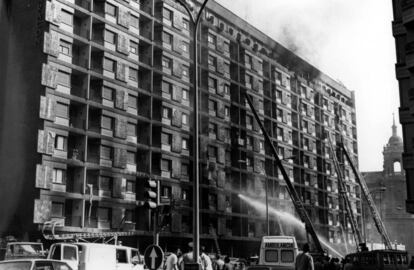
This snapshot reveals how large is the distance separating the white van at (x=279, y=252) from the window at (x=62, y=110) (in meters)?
20.1

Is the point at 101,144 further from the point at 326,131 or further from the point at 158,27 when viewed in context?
the point at 326,131

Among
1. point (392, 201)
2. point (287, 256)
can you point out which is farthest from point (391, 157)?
point (287, 256)

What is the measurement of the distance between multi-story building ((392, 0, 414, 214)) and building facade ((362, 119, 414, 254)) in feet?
201

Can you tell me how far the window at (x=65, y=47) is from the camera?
39656 millimetres

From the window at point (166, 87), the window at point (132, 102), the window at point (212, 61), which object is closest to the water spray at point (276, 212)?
the window at point (212, 61)

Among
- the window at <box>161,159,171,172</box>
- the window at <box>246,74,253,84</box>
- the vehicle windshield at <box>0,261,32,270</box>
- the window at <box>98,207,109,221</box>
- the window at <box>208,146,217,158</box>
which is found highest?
the window at <box>246,74,253,84</box>

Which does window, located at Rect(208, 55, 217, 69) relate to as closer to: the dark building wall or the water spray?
the water spray

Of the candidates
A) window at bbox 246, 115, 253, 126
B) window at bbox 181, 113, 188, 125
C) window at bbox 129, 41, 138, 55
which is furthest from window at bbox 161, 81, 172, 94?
window at bbox 246, 115, 253, 126

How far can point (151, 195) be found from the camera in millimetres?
14805

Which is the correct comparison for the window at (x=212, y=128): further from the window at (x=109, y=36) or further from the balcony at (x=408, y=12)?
the balcony at (x=408, y=12)

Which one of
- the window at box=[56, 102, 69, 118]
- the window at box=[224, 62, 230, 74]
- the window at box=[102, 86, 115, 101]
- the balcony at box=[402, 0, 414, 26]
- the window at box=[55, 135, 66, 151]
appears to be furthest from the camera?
the window at box=[224, 62, 230, 74]

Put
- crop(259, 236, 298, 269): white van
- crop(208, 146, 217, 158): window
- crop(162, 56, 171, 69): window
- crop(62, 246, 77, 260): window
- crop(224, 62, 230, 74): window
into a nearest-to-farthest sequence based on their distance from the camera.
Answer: crop(62, 246, 77, 260): window, crop(259, 236, 298, 269): white van, crop(162, 56, 171, 69): window, crop(208, 146, 217, 158): window, crop(224, 62, 230, 74): window

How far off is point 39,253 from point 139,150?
20.4 meters

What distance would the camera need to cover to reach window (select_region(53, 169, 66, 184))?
123 ft
